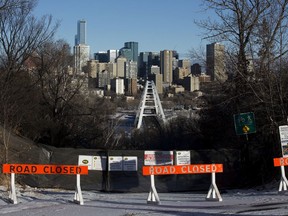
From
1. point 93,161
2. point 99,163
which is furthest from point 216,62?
point 93,161

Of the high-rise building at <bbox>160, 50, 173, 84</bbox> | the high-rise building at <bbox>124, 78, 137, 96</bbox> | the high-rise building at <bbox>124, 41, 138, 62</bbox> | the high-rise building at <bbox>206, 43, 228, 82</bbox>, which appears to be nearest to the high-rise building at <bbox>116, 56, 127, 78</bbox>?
the high-rise building at <bbox>124, 78, 137, 96</bbox>

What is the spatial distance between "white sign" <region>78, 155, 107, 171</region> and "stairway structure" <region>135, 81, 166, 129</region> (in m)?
74.1

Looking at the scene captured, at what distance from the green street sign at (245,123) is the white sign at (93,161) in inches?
212

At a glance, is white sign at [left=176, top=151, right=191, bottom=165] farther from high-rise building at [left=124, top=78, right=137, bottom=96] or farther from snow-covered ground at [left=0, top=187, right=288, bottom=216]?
high-rise building at [left=124, top=78, right=137, bottom=96]

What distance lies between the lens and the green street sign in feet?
59.3

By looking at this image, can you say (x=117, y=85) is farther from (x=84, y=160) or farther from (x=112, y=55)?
(x=84, y=160)

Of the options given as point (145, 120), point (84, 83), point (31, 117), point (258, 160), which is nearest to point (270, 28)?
point (258, 160)

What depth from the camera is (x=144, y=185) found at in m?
19.6

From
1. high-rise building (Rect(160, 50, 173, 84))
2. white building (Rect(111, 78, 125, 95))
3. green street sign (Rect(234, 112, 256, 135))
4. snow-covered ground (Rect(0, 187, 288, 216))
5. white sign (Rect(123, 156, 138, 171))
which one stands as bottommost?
snow-covered ground (Rect(0, 187, 288, 216))

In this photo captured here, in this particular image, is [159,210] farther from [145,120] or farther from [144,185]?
[145,120]

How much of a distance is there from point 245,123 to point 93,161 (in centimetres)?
606

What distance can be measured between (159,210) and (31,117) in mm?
27435

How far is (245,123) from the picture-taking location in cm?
1830

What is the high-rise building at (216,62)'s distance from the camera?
86.6 feet
